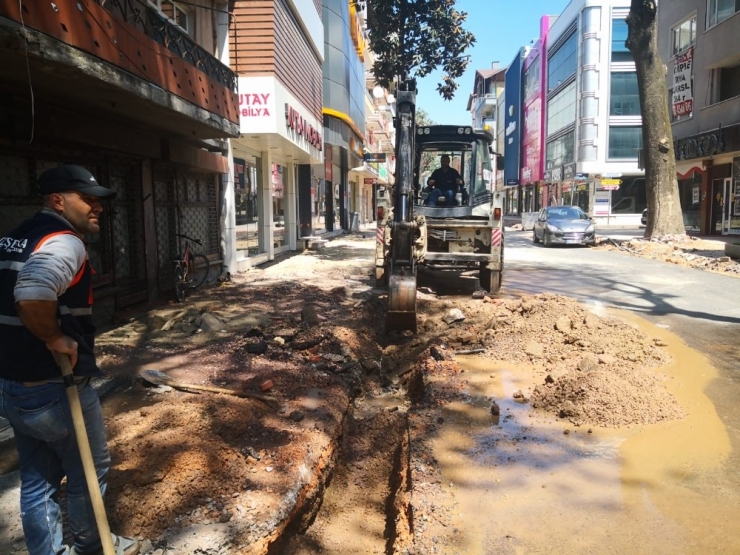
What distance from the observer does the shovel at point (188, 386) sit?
4.71 metres

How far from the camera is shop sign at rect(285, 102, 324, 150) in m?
13.3

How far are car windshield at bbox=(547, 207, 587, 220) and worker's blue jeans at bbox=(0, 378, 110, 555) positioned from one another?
68.9 ft

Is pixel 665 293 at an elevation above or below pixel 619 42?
below

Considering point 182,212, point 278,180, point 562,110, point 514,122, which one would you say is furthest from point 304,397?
point 514,122

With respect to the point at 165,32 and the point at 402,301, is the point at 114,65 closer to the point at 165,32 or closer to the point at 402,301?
the point at 165,32

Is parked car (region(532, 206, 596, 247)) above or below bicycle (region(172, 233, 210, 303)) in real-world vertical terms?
above

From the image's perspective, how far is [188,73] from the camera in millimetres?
7648

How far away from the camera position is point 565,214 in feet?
71.9

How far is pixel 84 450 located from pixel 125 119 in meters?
6.48

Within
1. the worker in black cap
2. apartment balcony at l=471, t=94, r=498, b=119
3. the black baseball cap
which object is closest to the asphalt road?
the worker in black cap

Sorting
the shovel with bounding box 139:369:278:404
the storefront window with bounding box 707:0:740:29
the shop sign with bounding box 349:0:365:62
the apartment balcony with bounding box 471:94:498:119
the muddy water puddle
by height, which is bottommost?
the muddy water puddle

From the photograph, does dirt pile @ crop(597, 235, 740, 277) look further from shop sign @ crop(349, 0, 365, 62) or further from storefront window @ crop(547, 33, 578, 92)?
storefront window @ crop(547, 33, 578, 92)

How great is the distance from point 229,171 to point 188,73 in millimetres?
4369

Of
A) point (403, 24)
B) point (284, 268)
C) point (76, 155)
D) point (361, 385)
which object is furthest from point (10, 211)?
point (403, 24)
